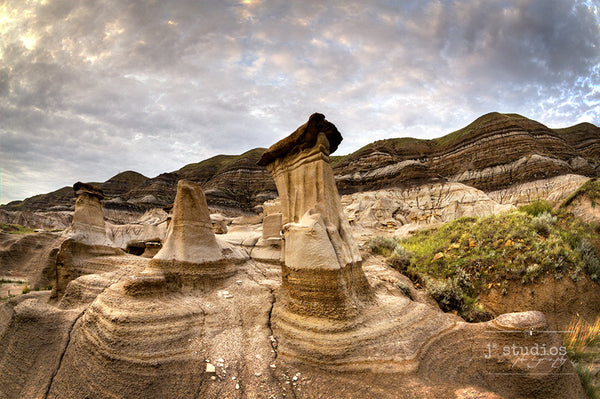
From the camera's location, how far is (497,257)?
6859 millimetres

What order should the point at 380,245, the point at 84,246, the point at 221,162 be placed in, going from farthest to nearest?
the point at 221,162 < the point at 380,245 < the point at 84,246

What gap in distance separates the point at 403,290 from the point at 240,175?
43122 mm

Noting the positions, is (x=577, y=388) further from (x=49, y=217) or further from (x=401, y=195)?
(x=49, y=217)

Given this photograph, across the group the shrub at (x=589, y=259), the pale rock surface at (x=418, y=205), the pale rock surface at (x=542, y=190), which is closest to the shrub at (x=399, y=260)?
the shrub at (x=589, y=259)

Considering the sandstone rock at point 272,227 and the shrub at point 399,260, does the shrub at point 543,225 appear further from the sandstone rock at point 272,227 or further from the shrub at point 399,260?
the sandstone rock at point 272,227

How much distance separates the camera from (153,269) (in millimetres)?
4641

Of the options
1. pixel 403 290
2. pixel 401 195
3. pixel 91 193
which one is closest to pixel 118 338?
pixel 403 290

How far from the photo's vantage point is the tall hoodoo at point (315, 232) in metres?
3.71

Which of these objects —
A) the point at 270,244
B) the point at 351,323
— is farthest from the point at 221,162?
the point at 351,323

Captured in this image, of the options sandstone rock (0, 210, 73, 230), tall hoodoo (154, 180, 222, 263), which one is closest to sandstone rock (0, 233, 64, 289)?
tall hoodoo (154, 180, 222, 263)

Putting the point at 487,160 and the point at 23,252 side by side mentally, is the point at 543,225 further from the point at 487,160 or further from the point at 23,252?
the point at 487,160

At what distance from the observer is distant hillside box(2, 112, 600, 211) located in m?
30.4

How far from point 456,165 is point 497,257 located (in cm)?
3433

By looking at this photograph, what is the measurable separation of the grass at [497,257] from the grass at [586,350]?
1.06 metres
